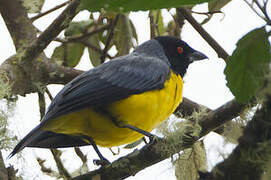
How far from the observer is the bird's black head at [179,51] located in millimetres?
5270

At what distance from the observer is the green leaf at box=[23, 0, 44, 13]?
4695mm

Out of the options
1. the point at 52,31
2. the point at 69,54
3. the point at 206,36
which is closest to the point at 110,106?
the point at 52,31

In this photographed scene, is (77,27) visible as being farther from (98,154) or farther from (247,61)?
(247,61)

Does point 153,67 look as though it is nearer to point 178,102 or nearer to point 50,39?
point 178,102

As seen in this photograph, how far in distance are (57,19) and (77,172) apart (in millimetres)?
1360

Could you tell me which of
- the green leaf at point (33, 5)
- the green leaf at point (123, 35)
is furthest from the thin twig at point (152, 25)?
the green leaf at point (33, 5)

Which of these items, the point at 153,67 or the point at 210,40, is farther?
the point at 153,67

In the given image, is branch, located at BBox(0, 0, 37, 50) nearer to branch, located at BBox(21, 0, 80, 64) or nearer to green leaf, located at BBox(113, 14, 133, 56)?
branch, located at BBox(21, 0, 80, 64)

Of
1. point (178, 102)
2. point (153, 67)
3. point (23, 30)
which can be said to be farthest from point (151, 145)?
point (23, 30)

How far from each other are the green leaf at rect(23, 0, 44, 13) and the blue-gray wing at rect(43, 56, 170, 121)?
37.2 inches

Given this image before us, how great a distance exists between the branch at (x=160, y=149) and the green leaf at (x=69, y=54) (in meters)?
1.99

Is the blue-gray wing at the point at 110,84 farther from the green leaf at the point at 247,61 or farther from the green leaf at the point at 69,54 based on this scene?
the green leaf at the point at 247,61

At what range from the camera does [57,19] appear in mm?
3957

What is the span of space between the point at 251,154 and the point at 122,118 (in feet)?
7.89
